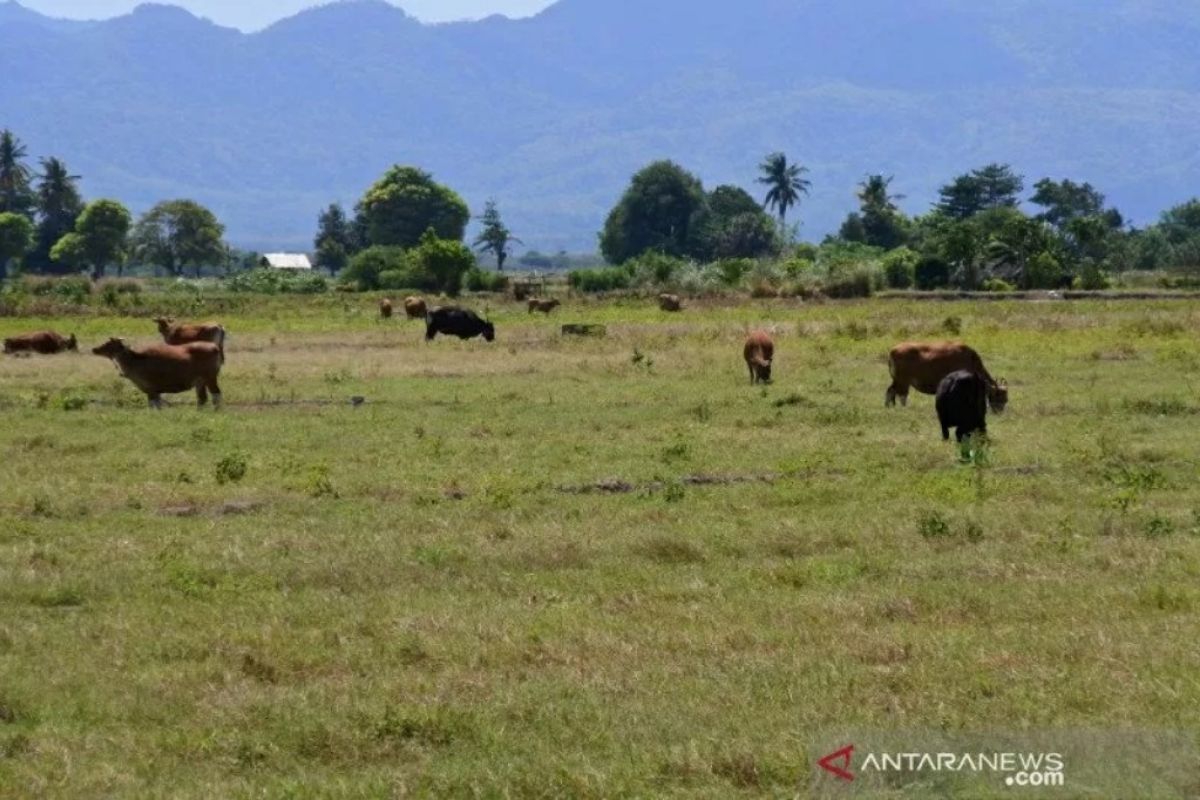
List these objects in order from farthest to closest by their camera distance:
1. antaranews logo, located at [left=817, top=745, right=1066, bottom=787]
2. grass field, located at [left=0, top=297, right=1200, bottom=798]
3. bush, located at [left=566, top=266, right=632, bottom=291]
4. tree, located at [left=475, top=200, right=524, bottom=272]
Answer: tree, located at [left=475, top=200, right=524, bottom=272]
bush, located at [left=566, top=266, right=632, bottom=291]
grass field, located at [left=0, top=297, right=1200, bottom=798]
antaranews logo, located at [left=817, top=745, right=1066, bottom=787]

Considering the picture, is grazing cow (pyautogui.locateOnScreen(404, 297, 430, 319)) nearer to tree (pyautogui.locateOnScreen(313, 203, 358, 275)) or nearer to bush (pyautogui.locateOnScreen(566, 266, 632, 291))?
bush (pyautogui.locateOnScreen(566, 266, 632, 291))

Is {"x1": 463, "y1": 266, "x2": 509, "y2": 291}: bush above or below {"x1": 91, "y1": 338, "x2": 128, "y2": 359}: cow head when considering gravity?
above

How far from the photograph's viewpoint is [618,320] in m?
53.7

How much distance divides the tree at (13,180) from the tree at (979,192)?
76276mm

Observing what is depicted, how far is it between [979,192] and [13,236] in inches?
3274

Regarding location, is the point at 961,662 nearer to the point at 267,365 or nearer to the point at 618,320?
the point at 267,365

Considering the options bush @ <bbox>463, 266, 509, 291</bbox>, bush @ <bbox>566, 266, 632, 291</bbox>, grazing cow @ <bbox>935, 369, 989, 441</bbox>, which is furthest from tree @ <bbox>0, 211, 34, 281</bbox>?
grazing cow @ <bbox>935, 369, 989, 441</bbox>

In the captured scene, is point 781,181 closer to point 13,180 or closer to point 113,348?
point 13,180

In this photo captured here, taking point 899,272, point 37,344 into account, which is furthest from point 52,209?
point 37,344

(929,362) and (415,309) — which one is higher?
(929,362)

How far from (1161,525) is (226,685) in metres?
8.39

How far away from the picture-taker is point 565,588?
1231 centimetres

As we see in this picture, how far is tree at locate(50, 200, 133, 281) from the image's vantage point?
12112 cm

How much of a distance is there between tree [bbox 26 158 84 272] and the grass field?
11081cm
